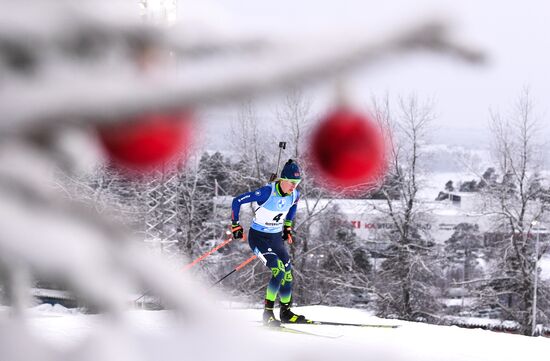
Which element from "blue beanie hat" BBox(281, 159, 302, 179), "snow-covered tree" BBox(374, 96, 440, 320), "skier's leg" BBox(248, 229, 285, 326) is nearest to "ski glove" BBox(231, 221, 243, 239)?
"skier's leg" BBox(248, 229, 285, 326)

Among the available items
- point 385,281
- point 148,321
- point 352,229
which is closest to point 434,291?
point 385,281

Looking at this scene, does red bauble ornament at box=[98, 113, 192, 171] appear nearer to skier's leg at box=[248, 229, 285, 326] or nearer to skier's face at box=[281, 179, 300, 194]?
skier's face at box=[281, 179, 300, 194]

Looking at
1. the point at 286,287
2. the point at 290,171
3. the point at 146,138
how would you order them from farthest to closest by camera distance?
the point at 286,287 < the point at 290,171 < the point at 146,138

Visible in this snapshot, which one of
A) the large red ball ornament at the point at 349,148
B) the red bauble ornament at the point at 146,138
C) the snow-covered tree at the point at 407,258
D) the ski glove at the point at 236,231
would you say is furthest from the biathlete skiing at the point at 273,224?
the snow-covered tree at the point at 407,258

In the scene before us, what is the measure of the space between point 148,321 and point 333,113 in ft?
0.72

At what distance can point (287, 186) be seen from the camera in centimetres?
496

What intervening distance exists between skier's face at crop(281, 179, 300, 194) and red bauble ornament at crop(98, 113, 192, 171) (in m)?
4.37

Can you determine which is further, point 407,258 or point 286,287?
point 407,258

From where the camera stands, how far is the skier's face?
4880 millimetres

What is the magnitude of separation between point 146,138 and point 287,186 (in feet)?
14.8

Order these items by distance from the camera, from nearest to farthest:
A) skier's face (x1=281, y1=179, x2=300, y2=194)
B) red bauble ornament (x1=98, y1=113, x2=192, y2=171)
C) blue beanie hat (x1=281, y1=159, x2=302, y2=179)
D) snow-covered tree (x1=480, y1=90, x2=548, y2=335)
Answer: red bauble ornament (x1=98, y1=113, x2=192, y2=171), blue beanie hat (x1=281, y1=159, x2=302, y2=179), skier's face (x1=281, y1=179, x2=300, y2=194), snow-covered tree (x1=480, y1=90, x2=548, y2=335)

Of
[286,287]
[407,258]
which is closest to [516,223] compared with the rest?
[407,258]

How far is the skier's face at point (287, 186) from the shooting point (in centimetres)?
488

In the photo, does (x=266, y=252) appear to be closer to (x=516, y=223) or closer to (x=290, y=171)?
(x=290, y=171)
